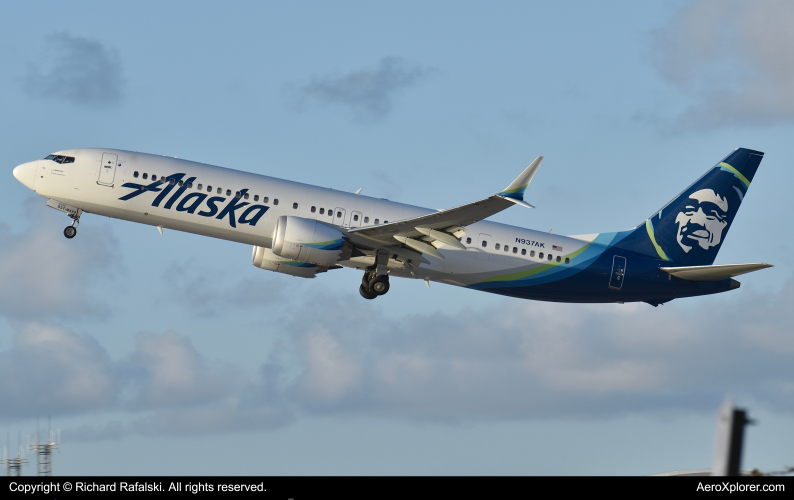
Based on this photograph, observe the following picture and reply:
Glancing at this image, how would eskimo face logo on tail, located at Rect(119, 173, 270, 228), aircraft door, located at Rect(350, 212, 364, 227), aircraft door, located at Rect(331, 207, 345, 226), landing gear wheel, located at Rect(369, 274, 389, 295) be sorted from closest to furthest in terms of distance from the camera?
1. eskimo face logo on tail, located at Rect(119, 173, 270, 228)
2. aircraft door, located at Rect(331, 207, 345, 226)
3. aircraft door, located at Rect(350, 212, 364, 227)
4. landing gear wheel, located at Rect(369, 274, 389, 295)

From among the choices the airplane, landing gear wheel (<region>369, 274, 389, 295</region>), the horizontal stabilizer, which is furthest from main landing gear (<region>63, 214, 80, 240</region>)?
the horizontal stabilizer

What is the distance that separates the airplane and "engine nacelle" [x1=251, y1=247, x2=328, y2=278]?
2.2 inches

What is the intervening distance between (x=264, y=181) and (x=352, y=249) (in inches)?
198

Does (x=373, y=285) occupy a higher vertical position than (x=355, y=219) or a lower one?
lower

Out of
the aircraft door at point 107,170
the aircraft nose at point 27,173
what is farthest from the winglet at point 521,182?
the aircraft nose at point 27,173

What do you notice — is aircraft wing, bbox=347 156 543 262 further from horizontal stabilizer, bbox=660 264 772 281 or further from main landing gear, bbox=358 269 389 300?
horizontal stabilizer, bbox=660 264 772 281

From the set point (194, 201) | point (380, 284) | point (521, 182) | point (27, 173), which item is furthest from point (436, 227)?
point (27, 173)

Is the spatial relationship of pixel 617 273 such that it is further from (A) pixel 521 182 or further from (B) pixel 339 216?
(B) pixel 339 216

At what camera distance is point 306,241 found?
119 ft

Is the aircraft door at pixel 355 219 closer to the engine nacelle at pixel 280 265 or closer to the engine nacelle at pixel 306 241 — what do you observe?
the engine nacelle at pixel 306 241

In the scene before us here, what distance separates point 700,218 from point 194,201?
2641cm

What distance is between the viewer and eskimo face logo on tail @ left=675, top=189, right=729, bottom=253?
4497 centimetres
